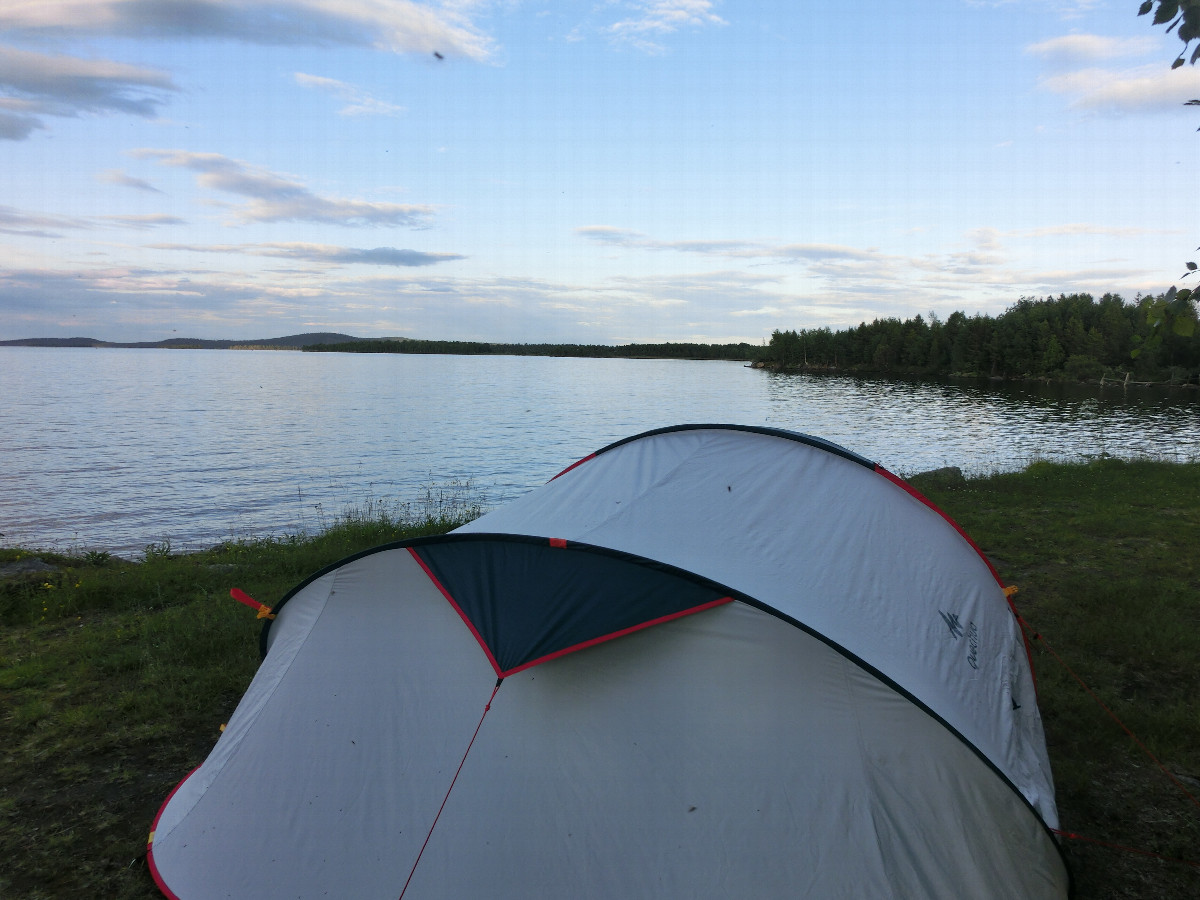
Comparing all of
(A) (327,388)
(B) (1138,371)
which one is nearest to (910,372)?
(B) (1138,371)

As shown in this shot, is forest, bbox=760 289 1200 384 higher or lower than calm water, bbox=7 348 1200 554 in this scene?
higher

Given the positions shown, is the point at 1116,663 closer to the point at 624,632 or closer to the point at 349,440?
the point at 624,632

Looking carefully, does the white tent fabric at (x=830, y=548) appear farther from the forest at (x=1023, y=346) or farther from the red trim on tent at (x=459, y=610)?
the forest at (x=1023, y=346)

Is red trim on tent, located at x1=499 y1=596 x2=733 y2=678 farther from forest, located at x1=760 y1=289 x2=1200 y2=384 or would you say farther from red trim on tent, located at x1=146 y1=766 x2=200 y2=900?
forest, located at x1=760 y1=289 x2=1200 y2=384

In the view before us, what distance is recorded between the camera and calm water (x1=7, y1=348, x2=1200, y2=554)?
614 inches

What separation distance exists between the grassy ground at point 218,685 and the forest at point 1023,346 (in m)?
57.7

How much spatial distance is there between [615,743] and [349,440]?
26.4m

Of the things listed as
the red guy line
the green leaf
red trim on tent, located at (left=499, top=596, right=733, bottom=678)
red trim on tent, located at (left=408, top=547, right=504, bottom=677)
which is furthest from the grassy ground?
the green leaf

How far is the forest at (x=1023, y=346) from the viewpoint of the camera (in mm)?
68438

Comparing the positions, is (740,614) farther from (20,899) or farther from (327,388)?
(327,388)

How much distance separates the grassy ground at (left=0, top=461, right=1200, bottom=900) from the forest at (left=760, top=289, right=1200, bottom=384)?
189 ft

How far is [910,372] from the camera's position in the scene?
350ft

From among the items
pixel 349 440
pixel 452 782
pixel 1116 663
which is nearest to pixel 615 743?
pixel 452 782

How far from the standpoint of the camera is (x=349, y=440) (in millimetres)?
27438
